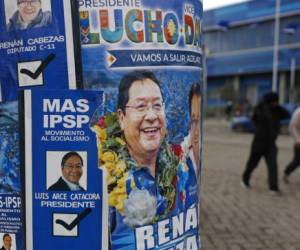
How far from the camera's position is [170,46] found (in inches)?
87.8

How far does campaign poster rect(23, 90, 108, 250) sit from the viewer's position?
212 cm

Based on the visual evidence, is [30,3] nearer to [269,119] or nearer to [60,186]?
[60,186]

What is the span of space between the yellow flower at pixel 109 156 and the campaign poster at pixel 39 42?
0.34 metres

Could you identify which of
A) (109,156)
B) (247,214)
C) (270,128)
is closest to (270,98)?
(270,128)

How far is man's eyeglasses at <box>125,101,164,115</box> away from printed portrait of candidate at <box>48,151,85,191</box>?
0.34 metres

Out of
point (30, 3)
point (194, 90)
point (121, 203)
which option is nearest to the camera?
point (30, 3)

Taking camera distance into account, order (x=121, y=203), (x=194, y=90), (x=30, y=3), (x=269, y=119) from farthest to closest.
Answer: (x=269, y=119) < (x=194, y=90) < (x=121, y=203) < (x=30, y=3)

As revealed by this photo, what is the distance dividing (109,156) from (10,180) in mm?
508

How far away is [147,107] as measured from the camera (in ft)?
7.29

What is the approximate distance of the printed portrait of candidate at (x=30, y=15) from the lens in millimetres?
2113

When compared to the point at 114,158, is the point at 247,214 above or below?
below

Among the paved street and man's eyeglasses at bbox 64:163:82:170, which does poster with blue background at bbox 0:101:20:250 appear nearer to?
man's eyeglasses at bbox 64:163:82:170

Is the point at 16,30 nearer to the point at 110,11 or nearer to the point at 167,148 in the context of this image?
the point at 110,11

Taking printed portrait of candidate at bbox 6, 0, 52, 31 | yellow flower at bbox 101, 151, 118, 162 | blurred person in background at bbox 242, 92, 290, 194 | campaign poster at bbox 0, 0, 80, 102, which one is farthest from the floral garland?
blurred person in background at bbox 242, 92, 290, 194
